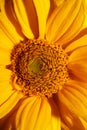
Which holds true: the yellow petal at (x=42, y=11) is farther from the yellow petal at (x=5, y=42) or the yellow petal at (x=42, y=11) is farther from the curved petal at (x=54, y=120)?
the curved petal at (x=54, y=120)

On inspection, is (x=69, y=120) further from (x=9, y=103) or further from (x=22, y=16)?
(x=22, y=16)

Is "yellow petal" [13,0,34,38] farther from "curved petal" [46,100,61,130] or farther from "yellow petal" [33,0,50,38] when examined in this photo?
"curved petal" [46,100,61,130]

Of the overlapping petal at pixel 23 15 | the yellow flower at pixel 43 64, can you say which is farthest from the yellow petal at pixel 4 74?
the overlapping petal at pixel 23 15

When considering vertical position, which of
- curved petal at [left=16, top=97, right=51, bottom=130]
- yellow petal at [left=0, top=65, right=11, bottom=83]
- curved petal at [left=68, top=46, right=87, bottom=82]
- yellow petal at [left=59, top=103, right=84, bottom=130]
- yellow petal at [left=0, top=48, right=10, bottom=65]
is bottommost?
yellow petal at [left=59, top=103, right=84, bottom=130]

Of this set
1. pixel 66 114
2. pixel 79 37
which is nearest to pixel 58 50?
pixel 79 37

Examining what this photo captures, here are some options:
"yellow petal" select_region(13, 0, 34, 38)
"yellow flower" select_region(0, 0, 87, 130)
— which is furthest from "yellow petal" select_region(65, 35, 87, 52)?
"yellow petal" select_region(13, 0, 34, 38)

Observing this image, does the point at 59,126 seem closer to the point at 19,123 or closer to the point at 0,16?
the point at 19,123

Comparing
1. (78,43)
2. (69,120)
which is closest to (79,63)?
(78,43)
